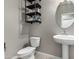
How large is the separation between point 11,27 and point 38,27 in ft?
2.72

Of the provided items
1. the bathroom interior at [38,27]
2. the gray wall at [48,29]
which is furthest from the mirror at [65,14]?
the gray wall at [48,29]

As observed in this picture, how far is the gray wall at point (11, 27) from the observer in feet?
8.84

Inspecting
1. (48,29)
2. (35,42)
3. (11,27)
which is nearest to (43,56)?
(35,42)

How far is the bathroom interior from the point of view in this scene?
105 inches

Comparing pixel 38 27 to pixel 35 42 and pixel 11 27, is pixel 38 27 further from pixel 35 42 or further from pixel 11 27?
pixel 11 27

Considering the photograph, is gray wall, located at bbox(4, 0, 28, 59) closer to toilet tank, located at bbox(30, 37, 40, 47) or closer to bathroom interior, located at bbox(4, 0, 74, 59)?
bathroom interior, located at bbox(4, 0, 74, 59)

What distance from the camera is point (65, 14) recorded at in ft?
8.96

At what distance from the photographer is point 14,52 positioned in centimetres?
296

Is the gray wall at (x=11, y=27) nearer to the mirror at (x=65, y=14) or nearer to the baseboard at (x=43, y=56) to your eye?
the baseboard at (x=43, y=56)

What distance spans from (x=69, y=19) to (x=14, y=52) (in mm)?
1672

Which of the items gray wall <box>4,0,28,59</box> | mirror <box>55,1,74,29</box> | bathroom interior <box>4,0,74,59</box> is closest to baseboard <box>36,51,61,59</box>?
bathroom interior <box>4,0,74,59</box>

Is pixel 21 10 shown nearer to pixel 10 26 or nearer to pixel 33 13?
pixel 33 13

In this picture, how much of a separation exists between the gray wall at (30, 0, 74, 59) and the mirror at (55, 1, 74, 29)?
12 centimetres
